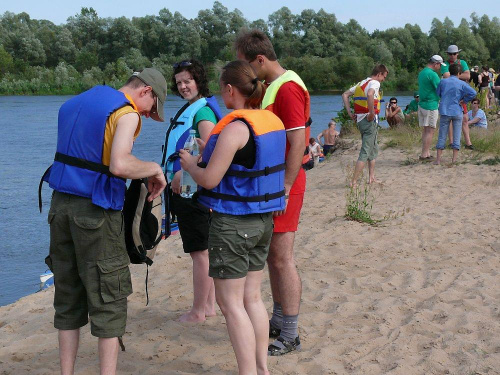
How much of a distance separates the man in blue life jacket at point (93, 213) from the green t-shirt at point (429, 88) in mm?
8248

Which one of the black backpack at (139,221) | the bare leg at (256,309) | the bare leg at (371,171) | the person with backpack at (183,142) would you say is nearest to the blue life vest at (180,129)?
the person with backpack at (183,142)

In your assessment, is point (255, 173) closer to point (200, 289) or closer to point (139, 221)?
point (139, 221)

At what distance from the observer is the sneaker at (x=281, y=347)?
4336 millimetres

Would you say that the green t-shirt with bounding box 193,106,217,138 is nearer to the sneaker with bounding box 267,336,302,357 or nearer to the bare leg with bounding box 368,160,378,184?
the sneaker with bounding box 267,336,302,357

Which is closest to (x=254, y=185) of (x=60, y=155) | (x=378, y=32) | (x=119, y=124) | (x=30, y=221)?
(x=119, y=124)

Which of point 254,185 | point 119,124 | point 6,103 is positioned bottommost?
point 6,103

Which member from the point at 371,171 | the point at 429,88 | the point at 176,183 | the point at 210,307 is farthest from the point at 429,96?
the point at 176,183

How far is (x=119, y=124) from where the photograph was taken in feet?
11.3

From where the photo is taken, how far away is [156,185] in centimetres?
380

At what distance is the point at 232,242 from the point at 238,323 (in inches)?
16.0

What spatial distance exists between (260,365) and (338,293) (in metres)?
1.86

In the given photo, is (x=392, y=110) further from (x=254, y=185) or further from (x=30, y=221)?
(x=254, y=185)

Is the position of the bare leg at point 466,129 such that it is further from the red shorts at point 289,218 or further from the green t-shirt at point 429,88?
the red shorts at point 289,218

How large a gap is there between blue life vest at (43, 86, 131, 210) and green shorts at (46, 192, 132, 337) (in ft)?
0.24
